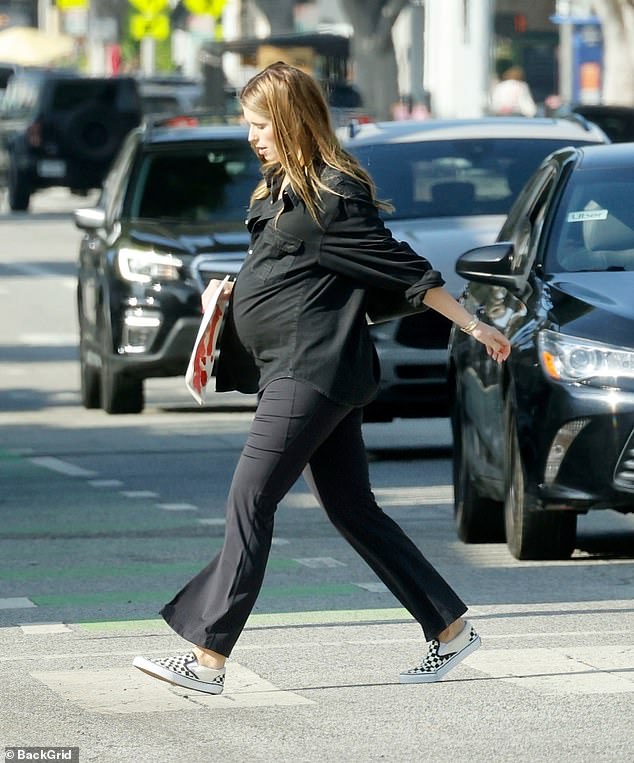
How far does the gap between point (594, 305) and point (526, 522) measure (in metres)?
0.89

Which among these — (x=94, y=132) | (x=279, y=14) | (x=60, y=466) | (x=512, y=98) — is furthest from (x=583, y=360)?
(x=279, y=14)

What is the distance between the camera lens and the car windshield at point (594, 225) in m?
9.27

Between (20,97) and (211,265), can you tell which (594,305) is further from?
(20,97)

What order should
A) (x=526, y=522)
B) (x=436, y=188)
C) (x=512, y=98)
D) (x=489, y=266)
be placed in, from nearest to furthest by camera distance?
(x=526, y=522)
(x=489, y=266)
(x=436, y=188)
(x=512, y=98)

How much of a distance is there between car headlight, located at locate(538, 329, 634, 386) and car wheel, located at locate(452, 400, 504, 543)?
119 cm

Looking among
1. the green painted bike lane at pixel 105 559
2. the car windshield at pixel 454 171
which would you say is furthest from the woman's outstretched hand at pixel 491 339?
the car windshield at pixel 454 171

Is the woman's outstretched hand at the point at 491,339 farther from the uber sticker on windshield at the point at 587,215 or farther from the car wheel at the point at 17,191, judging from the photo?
the car wheel at the point at 17,191

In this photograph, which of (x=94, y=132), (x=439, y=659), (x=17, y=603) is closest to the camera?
(x=439, y=659)

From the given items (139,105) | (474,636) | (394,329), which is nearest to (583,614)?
(474,636)

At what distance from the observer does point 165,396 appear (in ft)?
56.0

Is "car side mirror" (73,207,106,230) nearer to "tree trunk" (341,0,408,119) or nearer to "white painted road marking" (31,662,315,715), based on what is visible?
"white painted road marking" (31,662,315,715)

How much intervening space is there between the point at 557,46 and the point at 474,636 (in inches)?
2219

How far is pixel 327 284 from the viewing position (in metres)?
6.32

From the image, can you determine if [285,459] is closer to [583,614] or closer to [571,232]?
[583,614]
